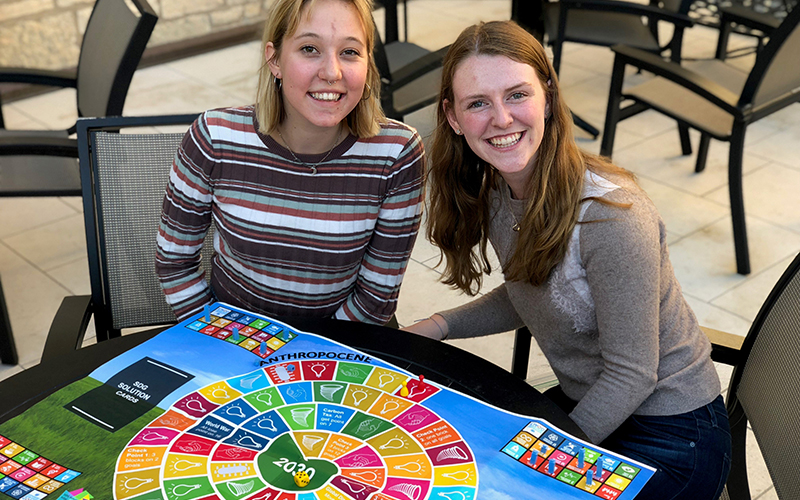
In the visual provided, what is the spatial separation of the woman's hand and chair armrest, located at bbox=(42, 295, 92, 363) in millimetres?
655

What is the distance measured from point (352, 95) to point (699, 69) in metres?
2.29

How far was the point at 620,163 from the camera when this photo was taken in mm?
3846

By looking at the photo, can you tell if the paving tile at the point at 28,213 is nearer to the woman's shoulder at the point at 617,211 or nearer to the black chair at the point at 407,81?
the black chair at the point at 407,81

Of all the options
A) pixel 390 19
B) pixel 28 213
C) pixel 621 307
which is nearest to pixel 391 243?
pixel 621 307

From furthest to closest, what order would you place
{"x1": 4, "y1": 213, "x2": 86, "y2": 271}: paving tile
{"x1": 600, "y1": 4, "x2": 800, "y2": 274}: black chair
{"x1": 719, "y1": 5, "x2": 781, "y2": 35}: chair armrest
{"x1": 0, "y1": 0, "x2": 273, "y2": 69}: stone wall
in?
1. {"x1": 0, "y1": 0, "x2": 273, "y2": 69}: stone wall
2. {"x1": 719, "y1": 5, "x2": 781, "y2": 35}: chair armrest
3. {"x1": 4, "y1": 213, "x2": 86, "y2": 271}: paving tile
4. {"x1": 600, "y1": 4, "x2": 800, "y2": 274}: black chair

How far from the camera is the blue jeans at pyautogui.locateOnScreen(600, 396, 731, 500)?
4.56 feet

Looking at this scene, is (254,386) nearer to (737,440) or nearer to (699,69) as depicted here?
(737,440)

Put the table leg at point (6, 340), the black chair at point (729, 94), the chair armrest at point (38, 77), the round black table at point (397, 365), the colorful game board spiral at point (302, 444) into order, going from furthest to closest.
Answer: the chair armrest at point (38, 77)
the black chair at point (729, 94)
the table leg at point (6, 340)
the round black table at point (397, 365)
the colorful game board spiral at point (302, 444)

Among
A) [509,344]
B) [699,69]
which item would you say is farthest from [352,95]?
[699,69]

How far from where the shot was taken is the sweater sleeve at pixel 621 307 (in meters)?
1.37

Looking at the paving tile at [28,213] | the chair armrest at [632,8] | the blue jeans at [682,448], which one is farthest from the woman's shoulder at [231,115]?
the chair armrest at [632,8]

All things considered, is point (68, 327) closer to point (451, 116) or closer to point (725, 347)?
point (451, 116)

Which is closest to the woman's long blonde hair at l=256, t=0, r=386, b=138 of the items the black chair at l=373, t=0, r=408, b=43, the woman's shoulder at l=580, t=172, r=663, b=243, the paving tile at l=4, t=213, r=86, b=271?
the woman's shoulder at l=580, t=172, r=663, b=243

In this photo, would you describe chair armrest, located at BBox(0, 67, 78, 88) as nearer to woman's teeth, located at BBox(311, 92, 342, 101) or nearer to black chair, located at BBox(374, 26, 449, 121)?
black chair, located at BBox(374, 26, 449, 121)
